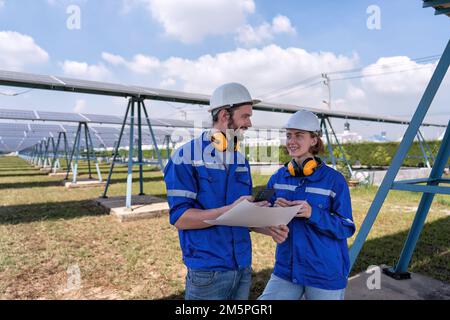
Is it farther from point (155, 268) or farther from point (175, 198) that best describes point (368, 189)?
point (175, 198)

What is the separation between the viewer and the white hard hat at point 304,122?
2.07 meters

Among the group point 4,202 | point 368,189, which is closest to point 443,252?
point 368,189

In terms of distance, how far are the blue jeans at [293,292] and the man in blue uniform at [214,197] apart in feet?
0.96

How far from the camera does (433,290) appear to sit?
3434mm

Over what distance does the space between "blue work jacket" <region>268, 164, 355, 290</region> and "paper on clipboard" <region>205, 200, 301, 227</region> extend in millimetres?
270

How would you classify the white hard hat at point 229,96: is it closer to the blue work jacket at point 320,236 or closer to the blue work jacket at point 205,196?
the blue work jacket at point 205,196

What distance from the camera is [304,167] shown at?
79.9 inches

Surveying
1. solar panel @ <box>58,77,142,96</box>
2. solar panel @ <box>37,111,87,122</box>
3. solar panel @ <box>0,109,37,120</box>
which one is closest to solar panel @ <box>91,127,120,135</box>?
solar panel @ <box>0,109,37,120</box>

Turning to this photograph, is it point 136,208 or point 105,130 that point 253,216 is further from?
point 105,130

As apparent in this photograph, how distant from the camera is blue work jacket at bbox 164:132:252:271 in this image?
1608 mm

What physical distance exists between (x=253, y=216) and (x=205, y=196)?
0.29m

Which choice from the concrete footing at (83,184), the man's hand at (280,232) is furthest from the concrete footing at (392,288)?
the concrete footing at (83,184)
